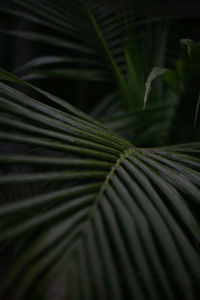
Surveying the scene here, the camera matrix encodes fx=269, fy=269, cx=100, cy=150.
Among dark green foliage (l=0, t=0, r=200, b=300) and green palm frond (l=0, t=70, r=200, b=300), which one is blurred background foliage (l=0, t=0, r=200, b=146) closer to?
dark green foliage (l=0, t=0, r=200, b=300)

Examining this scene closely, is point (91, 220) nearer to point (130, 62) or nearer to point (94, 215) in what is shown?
point (94, 215)

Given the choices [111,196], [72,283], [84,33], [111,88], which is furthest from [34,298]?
[111,88]

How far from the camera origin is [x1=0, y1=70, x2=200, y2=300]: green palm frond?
277 millimetres

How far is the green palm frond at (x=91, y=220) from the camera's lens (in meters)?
0.28

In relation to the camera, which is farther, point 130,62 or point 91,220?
point 130,62

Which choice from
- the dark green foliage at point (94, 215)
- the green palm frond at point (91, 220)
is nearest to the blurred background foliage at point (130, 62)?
the dark green foliage at point (94, 215)

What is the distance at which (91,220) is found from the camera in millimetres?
326

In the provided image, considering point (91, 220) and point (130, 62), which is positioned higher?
point (130, 62)

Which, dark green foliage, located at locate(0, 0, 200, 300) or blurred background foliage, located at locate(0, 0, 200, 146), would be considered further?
blurred background foliage, located at locate(0, 0, 200, 146)

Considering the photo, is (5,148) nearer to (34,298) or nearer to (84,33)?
(84,33)

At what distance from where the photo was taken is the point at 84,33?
38.4 inches

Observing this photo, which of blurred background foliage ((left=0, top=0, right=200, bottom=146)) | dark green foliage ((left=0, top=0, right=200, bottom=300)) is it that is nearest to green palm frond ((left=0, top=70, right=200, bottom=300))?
dark green foliage ((left=0, top=0, right=200, bottom=300))

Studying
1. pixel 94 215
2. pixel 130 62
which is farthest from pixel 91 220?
pixel 130 62

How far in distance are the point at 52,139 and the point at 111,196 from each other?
0.13 meters
